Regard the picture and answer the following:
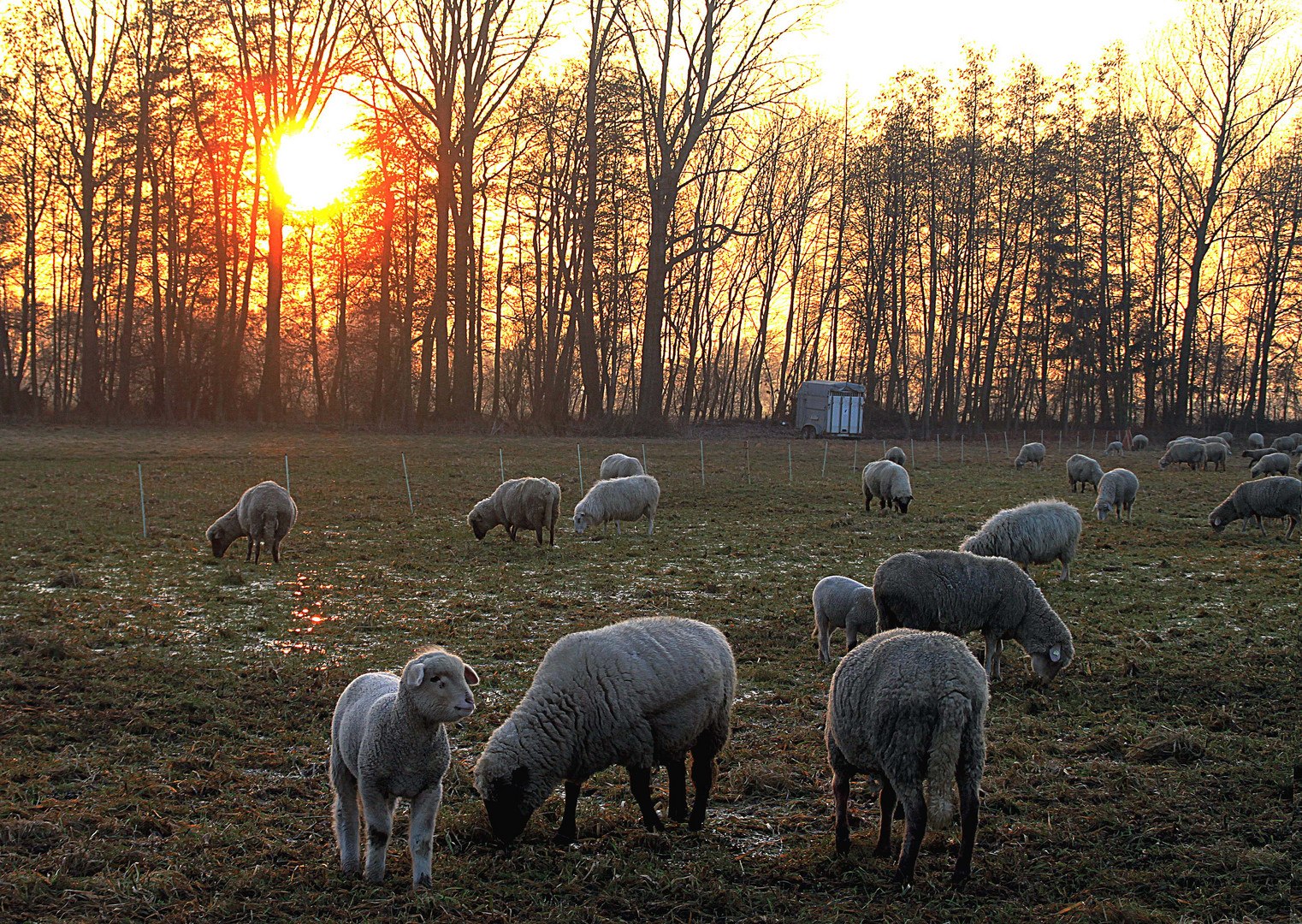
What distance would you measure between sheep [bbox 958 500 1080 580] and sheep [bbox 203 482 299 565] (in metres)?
9.31

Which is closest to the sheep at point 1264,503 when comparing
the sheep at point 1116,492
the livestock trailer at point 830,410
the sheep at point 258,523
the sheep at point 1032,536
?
the sheep at point 1116,492

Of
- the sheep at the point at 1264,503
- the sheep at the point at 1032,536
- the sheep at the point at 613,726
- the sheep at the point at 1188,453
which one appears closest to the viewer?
the sheep at the point at 613,726

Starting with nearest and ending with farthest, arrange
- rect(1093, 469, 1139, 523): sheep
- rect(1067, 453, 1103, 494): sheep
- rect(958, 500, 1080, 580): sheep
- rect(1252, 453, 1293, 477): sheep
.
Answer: rect(958, 500, 1080, 580): sheep
rect(1093, 469, 1139, 523): sheep
rect(1067, 453, 1103, 494): sheep
rect(1252, 453, 1293, 477): sheep

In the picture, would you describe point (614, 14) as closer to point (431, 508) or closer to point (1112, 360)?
point (431, 508)

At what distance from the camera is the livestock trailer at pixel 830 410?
4556 cm

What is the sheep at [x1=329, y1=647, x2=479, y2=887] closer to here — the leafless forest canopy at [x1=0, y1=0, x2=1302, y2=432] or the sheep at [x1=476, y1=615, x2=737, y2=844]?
the sheep at [x1=476, y1=615, x2=737, y2=844]

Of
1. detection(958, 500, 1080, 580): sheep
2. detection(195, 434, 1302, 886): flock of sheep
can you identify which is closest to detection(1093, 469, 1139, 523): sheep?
detection(958, 500, 1080, 580): sheep

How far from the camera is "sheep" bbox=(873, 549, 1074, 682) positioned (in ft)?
25.1

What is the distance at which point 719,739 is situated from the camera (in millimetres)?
5523

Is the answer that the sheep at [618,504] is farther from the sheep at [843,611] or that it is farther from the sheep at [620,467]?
the sheep at [843,611]

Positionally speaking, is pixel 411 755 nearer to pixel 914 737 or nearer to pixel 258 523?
pixel 914 737

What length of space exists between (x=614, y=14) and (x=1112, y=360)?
33.0m

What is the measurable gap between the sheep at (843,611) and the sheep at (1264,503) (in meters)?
11.4

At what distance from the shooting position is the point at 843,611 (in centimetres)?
834
